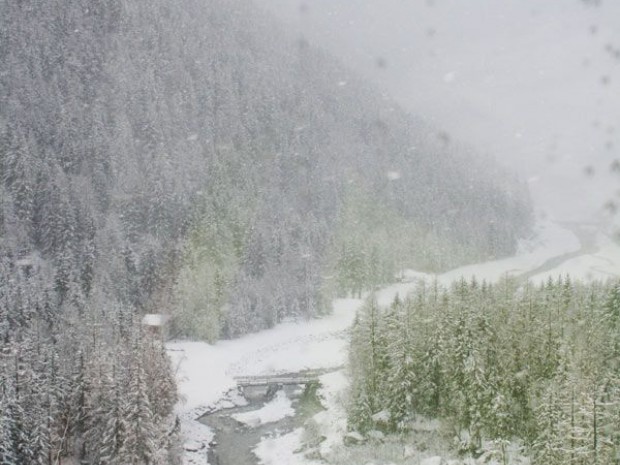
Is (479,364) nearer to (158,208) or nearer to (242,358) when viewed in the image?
(242,358)

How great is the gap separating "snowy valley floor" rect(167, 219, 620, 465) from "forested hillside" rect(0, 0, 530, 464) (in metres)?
3.57

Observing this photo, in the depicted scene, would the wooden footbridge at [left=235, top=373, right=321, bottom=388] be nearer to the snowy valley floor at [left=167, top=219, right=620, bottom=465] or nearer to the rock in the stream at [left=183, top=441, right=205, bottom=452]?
the snowy valley floor at [left=167, top=219, right=620, bottom=465]

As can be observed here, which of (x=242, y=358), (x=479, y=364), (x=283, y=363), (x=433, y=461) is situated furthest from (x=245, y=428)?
(x=479, y=364)

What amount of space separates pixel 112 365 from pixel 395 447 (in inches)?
908

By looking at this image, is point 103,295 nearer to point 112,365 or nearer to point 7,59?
point 112,365

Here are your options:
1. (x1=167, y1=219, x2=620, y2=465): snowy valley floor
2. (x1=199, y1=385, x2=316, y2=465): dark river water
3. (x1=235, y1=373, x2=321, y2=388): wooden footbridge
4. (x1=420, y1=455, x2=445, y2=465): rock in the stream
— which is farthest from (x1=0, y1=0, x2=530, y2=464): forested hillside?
(x1=420, y1=455, x2=445, y2=465): rock in the stream

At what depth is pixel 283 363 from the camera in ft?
245

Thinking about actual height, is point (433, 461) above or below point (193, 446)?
above

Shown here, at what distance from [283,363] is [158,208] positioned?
46.8 meters

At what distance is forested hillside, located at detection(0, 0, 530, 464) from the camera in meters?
46.9

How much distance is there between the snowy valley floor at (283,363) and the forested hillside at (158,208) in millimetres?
3569

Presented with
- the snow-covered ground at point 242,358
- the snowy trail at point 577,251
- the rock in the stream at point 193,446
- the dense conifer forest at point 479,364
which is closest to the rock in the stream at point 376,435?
the dense conifer forest at point 479,364

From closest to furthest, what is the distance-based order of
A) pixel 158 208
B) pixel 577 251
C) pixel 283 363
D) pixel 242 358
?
pixel 283 363
pixel 242 358
pixel 158 208
pixel 577 251

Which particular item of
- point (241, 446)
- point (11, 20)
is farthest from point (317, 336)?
point (11, 20)
